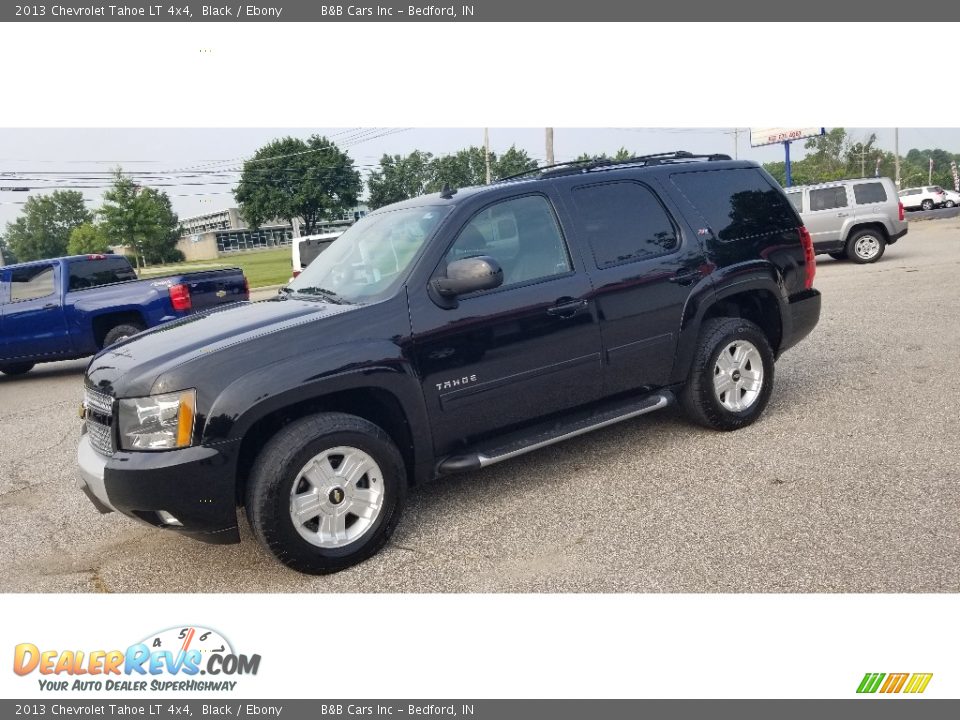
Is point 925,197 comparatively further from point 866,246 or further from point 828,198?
point 828,198

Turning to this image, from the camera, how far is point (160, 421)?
3.21 m

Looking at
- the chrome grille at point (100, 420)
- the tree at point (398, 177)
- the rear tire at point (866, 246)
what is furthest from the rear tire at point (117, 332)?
the tree at point (398, 177)

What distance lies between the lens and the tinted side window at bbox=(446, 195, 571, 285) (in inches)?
160

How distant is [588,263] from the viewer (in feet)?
14.2

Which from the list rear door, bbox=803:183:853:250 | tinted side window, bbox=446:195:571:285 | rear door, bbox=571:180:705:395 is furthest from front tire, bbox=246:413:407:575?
rear door, bbox=803:183:853:250

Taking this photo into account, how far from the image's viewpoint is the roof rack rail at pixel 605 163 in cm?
472

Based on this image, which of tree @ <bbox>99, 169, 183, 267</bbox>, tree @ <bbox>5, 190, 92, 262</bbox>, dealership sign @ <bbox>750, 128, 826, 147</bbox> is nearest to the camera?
dealership sign @ <bbox>750, 128, 826, 147</bbox>

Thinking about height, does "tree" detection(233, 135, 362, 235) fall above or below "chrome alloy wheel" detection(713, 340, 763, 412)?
above

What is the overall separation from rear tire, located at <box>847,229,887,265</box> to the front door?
14147mm

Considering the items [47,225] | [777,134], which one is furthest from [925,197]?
[47,225]

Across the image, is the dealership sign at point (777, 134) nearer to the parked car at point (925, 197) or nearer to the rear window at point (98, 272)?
the parked car at point (925, 197)

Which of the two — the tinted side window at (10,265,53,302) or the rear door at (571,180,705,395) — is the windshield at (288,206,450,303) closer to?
the rear door at (571,180,705,395)

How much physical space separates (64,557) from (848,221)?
53.6 feet

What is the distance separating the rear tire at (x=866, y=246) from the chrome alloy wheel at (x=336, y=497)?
15.6 meters
